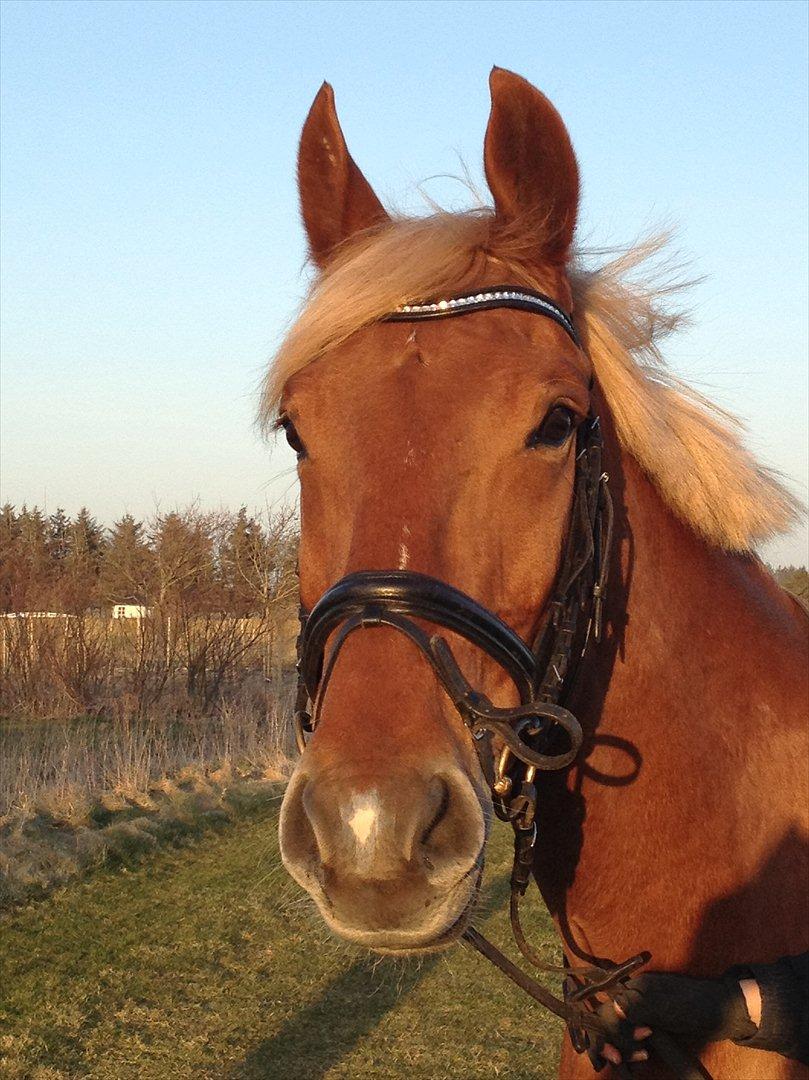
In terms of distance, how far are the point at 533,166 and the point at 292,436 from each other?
908 millimetres

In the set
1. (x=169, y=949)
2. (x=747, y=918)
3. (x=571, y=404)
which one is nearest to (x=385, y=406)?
(x=571, y=404)

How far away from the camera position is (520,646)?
209 centimetres

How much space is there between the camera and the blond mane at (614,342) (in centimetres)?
242

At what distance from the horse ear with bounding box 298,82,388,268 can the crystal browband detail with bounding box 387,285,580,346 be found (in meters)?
0.59

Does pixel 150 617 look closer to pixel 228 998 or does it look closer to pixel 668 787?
pixel 228 998

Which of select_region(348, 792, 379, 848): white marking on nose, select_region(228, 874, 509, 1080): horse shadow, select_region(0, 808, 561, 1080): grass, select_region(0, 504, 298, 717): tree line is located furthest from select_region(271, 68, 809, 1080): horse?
select_region(0, 504, 298, 717): tree line

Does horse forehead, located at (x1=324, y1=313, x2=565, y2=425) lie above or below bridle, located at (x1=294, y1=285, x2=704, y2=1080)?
above

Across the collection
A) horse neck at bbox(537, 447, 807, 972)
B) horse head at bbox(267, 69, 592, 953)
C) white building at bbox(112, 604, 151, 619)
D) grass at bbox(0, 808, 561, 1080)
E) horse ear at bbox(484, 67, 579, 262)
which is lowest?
grass at bbox(0, 808, 561, 1080)

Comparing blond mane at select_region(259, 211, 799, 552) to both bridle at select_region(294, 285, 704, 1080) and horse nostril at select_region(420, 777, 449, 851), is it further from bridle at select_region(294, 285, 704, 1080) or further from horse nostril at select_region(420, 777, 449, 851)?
horse nostril at select_region(420, 777, 449, 851)

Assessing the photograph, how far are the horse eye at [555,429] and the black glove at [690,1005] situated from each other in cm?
123

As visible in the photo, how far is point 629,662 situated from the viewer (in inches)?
96.2

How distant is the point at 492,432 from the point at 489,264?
599mm

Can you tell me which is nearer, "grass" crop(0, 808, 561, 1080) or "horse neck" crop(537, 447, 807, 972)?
"horse neck" crop(537, 447, 807, 972)

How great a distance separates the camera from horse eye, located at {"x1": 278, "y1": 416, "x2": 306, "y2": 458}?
248 centimetres
